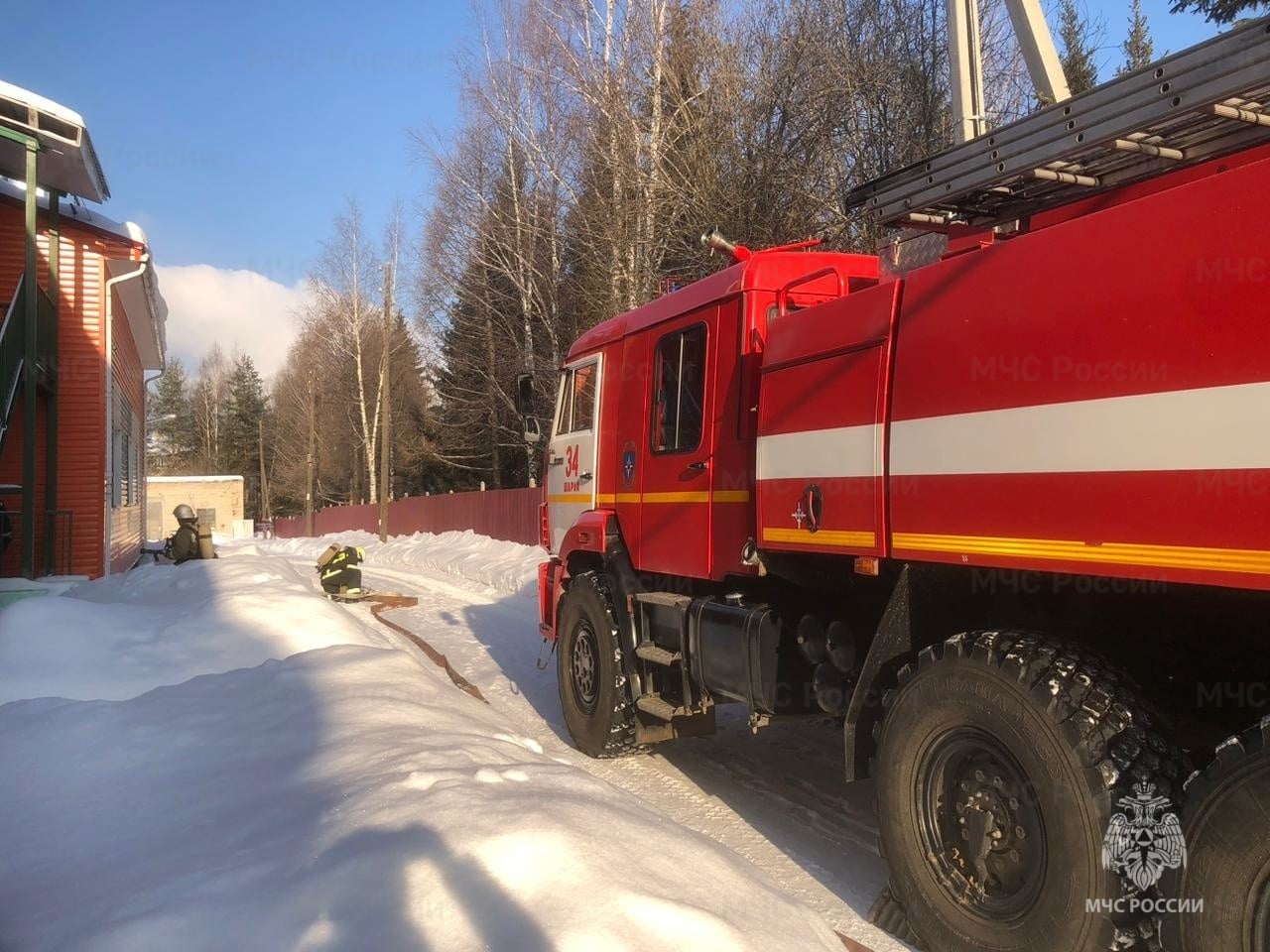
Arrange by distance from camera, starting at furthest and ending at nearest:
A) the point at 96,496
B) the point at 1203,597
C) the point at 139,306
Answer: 1. the point at 139,306
2. the point at 96,496
3. the point at 1203,597

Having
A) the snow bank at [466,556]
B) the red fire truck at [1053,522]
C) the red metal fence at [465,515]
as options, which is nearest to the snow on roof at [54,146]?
the red metal fence at [465,515]

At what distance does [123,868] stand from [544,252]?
66.6 ft

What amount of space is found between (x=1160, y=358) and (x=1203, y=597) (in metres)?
0.74

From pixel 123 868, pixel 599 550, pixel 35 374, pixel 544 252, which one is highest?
pixel 544 252

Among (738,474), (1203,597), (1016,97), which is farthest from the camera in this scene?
(1016,97)

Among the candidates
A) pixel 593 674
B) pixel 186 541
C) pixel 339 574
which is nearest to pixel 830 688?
pixel 593 674

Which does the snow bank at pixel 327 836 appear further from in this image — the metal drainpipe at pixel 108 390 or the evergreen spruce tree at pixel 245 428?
the evergreen spruce tree at pixel 245 428

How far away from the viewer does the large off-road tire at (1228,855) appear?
7.75 ft

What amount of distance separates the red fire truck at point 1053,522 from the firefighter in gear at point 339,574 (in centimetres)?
1177

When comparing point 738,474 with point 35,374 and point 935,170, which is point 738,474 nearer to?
point 935,170

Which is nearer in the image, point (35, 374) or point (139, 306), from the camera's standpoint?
point (35, 374)

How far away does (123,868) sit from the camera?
11.3 ft

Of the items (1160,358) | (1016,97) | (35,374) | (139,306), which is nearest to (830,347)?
(1160,358)

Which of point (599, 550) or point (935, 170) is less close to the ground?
point (935, 170)
